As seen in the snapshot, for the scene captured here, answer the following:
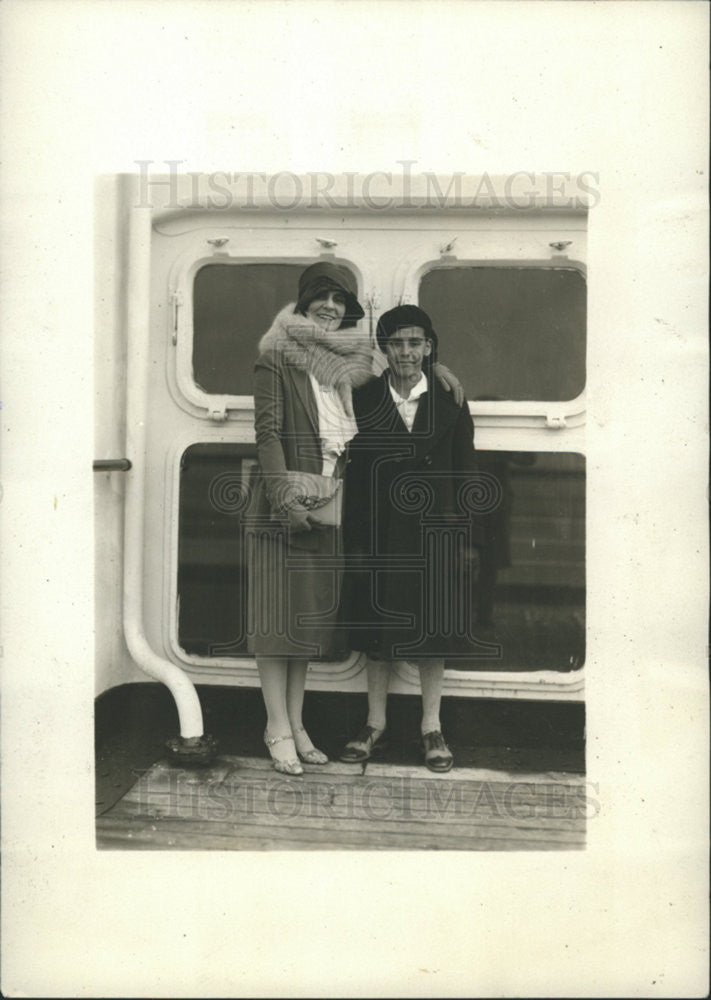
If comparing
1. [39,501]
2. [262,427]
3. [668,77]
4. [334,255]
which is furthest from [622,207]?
[39,501]

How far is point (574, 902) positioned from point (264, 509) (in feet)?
3.00

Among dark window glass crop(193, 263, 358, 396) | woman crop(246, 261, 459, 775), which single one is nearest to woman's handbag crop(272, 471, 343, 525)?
woman crop(246, 261, 459, 775)

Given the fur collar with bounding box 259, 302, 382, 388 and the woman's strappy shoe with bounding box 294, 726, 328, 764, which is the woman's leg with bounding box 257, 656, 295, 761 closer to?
the woman's strappy shoe with bounding box 294, 726, 328, 764

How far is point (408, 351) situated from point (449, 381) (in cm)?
10

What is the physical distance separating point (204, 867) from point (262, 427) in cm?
82

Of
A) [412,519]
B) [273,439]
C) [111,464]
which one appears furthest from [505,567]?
[111,464]

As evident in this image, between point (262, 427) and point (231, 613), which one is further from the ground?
point (262, 427)

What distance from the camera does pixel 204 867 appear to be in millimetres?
1305

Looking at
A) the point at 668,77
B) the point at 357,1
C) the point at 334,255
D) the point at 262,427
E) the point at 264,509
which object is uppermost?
the point at 357,1

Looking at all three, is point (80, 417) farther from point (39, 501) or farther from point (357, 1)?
point (357, 1)

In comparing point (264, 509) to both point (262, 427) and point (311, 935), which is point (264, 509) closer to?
point (262, 427)

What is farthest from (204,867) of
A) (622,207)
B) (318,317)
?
(622,207)

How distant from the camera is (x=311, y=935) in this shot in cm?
128

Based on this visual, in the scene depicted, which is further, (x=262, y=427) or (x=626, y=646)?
(x=262, y=427)
